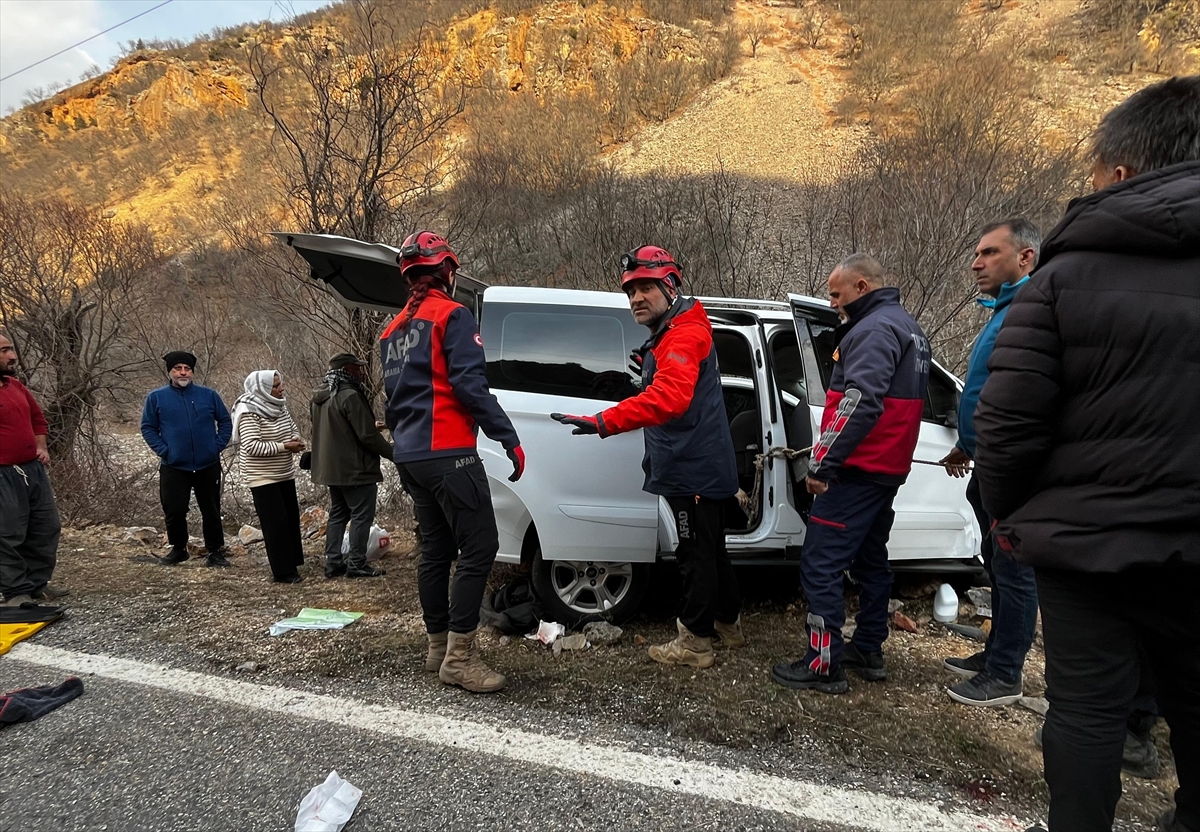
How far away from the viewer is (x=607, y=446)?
342 centimetres

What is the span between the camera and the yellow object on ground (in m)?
3.47

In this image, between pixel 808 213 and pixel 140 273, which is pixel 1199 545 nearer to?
pixel 808 213

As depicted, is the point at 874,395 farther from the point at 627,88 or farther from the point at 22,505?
the point at 627,88

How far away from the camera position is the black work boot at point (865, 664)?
9.79 feet

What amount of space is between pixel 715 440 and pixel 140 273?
11.8 metres

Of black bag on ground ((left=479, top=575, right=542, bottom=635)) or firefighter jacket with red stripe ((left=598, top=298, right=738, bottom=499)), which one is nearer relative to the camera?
firefighter jacket with red stripe ((left=598, top=298, right=738, bottom=499))

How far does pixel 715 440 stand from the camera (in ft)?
9.89

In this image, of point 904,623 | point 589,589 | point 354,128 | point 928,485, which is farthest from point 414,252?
point 354,128

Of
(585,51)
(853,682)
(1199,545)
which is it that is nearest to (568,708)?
(853,682)

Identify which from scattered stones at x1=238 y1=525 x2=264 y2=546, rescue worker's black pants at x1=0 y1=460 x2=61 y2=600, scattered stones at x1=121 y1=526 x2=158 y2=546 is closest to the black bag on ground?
rescue worker's black pants at x1=0 y1=460 x2=61 y2=600

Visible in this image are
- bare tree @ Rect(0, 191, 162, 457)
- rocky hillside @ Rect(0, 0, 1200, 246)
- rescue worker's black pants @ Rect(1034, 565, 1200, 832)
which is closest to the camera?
rescue worker's black pants @ Rect(1034, 565, 1200, 832)

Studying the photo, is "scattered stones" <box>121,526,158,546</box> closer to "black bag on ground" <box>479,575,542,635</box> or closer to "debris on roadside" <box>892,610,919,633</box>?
"black bag on ground" <box>479,575,542,635</box>

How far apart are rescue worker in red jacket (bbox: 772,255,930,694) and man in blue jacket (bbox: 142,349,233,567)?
4.96 metres

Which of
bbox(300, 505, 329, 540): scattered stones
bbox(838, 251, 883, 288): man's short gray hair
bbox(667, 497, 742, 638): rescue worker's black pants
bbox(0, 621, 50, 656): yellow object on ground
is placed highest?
bbox(838, 251, 883, 288): man's short gray hair
